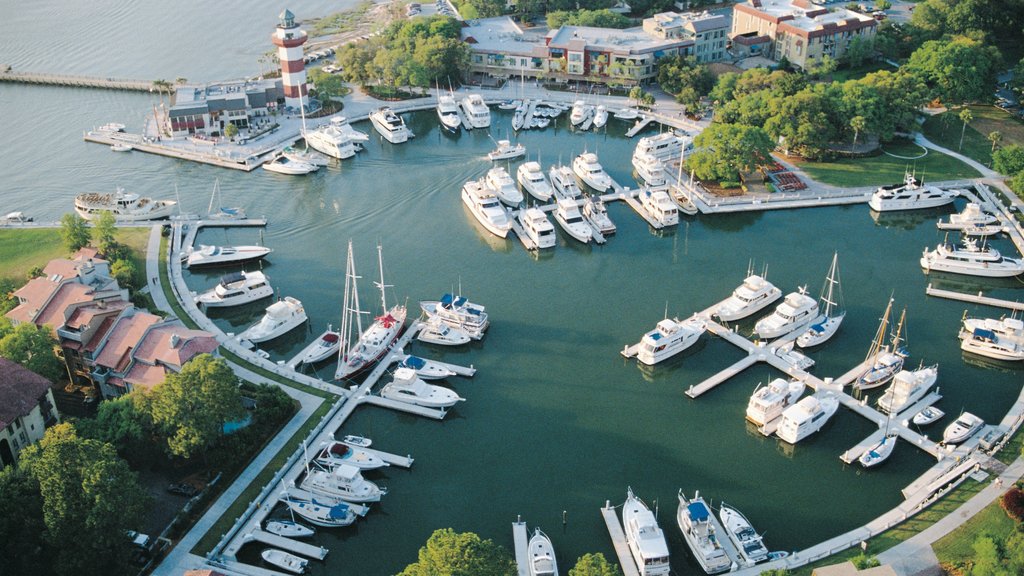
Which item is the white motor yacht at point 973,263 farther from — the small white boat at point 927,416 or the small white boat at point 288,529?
the small white boat at point 288,529

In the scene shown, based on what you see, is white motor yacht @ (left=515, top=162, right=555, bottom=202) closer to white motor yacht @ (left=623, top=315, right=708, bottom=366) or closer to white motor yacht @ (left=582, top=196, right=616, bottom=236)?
white motor yacht @ (left=582, top=196, right=616, bottom=236)

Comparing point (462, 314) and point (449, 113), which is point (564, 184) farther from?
point (462, 314)

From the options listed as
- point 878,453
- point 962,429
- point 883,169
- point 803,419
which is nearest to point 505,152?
point 883,169

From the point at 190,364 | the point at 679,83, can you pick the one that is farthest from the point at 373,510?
the point at 679,83

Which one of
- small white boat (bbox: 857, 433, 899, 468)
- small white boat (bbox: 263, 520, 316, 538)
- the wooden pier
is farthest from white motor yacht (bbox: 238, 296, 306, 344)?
small white boat (bbox: 857, 433, 899, 468)

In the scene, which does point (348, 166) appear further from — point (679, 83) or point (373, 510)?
point (373, 510)

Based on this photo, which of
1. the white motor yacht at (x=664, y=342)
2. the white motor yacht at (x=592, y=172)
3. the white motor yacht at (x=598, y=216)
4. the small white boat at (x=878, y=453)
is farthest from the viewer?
the white motor yacht at (x=592, y=172)

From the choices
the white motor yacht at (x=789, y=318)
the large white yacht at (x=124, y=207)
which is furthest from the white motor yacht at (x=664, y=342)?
the large white yacht at (x=124, y=207)
